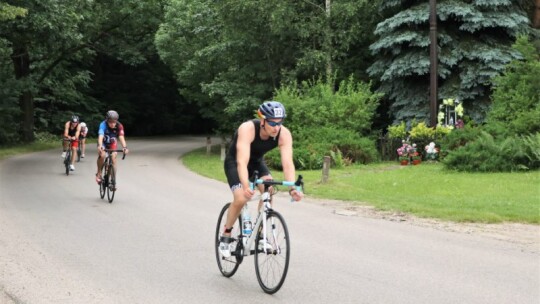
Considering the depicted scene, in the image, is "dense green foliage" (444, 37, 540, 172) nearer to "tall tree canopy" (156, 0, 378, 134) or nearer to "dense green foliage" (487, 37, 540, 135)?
"dense green foliage" (487, 37, 540, 135)

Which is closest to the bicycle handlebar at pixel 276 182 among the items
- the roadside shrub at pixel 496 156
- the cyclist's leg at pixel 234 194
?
the cyclist's leg at pixel 234 194

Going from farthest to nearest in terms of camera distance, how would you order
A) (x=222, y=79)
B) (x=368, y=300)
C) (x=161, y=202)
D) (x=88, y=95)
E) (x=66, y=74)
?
(x=88, y=95) → (x=66, y=74) → (x=222, y=79) → (x=161, y=202) → (x=368, y=300)

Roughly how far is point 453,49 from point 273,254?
2262 cm

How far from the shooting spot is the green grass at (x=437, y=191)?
1229 cm

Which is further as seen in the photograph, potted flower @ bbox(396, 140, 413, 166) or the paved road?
potted flower @ bbox(396, 140, 413, 166)

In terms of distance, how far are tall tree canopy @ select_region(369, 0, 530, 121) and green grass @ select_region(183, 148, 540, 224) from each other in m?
5.41

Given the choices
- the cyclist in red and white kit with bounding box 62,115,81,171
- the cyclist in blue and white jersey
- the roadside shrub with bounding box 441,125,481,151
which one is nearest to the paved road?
the cyclist in blue and white jersey

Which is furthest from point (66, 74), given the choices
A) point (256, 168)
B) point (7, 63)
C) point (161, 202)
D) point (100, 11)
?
point (256, 168)

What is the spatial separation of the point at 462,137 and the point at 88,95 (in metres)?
40.1

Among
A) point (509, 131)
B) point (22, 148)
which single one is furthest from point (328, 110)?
point (22, 148)

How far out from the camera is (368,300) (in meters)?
6.48

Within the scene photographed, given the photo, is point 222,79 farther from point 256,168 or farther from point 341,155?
point 256,168

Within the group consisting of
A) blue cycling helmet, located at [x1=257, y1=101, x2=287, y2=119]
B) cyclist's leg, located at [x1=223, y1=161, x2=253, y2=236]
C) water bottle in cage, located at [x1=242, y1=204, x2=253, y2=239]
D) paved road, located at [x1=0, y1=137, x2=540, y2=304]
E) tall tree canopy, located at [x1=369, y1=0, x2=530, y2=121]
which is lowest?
paved road, located at [x1=0, y1=137, x2=540, y2=304]

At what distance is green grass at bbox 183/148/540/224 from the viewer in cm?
1229
